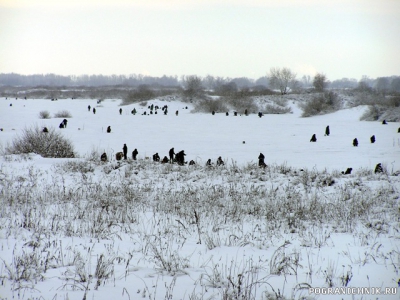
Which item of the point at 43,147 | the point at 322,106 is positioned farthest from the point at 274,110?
the point at 43,147

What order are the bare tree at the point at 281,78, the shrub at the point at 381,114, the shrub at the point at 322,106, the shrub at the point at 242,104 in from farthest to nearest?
the bare tree at the point at 281,78
the shrub at the point at 242,104
the shrub at the point at 322,106
the shrub at the point at 381,114

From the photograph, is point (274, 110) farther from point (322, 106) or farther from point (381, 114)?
point (381, 114)

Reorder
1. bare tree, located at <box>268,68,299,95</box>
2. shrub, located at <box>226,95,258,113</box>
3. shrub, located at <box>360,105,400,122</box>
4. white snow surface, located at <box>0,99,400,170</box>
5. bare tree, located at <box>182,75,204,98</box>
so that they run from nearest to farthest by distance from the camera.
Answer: white snow surface, located at <box>0,99,400,170</box> → shrub, located at <box>360,105,400,122</box> → shrub, located at <box>226,95,258,113</box> → bare tree, located at <box>182,75,204,98</box> → bare tree, located at <box>268,68,299,95</box>

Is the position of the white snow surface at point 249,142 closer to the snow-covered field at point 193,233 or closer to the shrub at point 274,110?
the snow-covered field at point 193,233

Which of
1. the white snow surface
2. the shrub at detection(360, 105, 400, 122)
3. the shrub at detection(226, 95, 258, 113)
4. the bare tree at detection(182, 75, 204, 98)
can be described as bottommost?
the white snow surface

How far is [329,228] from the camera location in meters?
5.66

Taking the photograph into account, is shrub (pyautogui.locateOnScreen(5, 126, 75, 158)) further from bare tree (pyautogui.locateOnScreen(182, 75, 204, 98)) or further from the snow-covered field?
bare tree (pyautogui.locateOnScreen(182, 75, 204, 98))

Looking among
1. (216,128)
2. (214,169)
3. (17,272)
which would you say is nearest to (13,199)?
(17,272)

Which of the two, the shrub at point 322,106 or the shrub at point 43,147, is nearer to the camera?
the shrub at point 43,147

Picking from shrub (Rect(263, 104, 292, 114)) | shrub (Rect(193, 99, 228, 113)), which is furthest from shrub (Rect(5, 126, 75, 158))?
shrub (Rect(263, 104, 292, 114))

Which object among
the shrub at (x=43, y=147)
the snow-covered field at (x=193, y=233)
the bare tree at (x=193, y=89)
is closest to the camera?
the snow-covered field at (x=193, y=233)

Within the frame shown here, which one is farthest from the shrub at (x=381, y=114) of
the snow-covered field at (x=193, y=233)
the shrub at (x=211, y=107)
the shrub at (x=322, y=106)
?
the snow-covered field at (x=193, y=233)

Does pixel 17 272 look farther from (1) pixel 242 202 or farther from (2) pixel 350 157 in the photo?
(2) pixel 350 157

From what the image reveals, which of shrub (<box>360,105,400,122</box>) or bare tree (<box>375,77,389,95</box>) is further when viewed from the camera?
bare tree (<box>375,77,389,95</box>)
